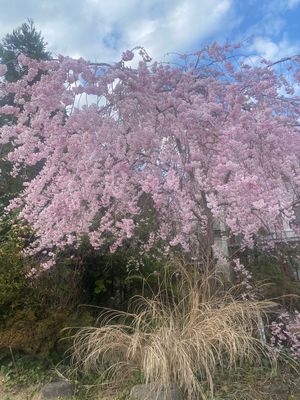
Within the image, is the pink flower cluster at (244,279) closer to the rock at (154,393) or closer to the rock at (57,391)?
the rock at (154,393)

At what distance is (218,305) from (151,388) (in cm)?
115

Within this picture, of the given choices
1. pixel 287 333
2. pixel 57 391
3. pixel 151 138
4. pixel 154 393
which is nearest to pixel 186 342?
pixel 154 393

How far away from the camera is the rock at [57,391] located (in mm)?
3309

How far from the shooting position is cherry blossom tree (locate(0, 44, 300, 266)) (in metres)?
2.96

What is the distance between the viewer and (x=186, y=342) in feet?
10.0

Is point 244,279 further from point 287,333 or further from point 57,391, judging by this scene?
point 57,391

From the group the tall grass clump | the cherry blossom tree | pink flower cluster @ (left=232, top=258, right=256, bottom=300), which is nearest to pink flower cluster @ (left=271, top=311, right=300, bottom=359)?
the tall grass clump

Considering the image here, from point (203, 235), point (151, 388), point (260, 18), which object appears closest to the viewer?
point (151, 388)

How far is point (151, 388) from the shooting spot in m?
2.84

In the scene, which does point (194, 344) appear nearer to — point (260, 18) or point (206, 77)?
point (206, 77)

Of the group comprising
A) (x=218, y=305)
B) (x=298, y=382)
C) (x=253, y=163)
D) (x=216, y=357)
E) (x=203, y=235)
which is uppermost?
(x=253, y=163)

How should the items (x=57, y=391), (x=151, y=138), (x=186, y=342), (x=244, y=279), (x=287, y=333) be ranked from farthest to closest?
(x=244, y=279) < (x=287, y=333) < (x=57, y=391) < (x=151, y=138) < (x=186, y=342)

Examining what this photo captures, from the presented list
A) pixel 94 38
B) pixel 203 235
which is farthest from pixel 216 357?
pixel 94 38

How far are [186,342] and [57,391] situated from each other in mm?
1284
